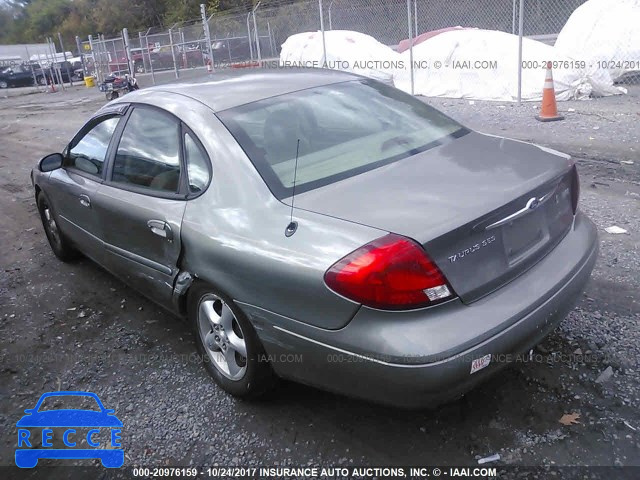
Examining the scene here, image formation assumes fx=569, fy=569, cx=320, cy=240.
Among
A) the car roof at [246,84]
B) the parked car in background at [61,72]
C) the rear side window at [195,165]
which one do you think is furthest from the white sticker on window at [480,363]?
the parked car in background at [61,72]

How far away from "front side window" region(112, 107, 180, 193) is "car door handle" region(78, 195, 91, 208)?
1.24ft

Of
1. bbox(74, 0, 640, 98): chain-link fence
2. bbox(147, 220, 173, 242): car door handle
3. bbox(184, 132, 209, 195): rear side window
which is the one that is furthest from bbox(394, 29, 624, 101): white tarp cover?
bbox(147, 220, 173, 242): car door handle

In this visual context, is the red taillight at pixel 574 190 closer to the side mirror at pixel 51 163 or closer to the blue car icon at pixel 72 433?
the blue car icon at pixel 72 433

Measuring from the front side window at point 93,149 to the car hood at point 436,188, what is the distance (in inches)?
77.5

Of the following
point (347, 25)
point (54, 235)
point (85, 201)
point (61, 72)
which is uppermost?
point (347, 25)

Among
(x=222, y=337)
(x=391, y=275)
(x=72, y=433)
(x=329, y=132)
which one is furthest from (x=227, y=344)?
(x=329, y=132)

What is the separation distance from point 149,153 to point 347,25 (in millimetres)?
13691

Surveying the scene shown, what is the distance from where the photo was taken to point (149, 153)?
3.45m

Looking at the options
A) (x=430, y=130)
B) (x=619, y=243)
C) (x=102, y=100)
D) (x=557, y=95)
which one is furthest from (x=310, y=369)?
(x=102, y=100)

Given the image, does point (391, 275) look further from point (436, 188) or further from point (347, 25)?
point (347, 25)

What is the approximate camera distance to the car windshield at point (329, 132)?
280 cm

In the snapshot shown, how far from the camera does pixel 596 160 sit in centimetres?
667

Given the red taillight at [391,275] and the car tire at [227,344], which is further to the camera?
the car tire at [227,344]

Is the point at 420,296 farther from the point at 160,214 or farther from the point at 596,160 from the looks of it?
the point at 596,160
